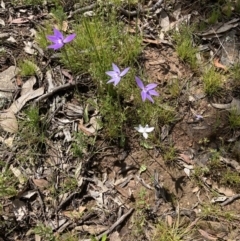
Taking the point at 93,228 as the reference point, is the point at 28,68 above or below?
above

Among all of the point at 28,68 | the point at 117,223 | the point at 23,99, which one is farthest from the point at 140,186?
the point at 28,68

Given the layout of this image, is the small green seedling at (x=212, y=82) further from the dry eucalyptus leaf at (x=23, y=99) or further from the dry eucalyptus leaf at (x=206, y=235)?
the dry eucalyptus leaf at (x=23, y=99)

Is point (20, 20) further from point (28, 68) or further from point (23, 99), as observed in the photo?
point (23, 99)

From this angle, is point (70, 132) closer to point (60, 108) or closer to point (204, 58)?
point (60, 108)

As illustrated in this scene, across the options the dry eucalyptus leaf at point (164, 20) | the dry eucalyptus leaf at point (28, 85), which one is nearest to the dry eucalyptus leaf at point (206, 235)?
the dry eucalyptus leaf at point (28, 85)

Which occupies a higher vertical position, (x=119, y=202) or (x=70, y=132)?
(x=70, y=132)

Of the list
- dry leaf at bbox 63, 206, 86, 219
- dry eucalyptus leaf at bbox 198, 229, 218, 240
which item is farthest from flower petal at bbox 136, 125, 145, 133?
dry eucalyptus leaf at bbox 198, 229, 218, 240

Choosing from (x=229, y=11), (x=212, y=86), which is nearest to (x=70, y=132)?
(x=212, y=86)

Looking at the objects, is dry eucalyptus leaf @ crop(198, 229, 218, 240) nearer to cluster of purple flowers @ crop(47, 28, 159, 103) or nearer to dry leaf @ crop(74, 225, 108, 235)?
dry leaf @ crop(74, 225, 108, 235)
